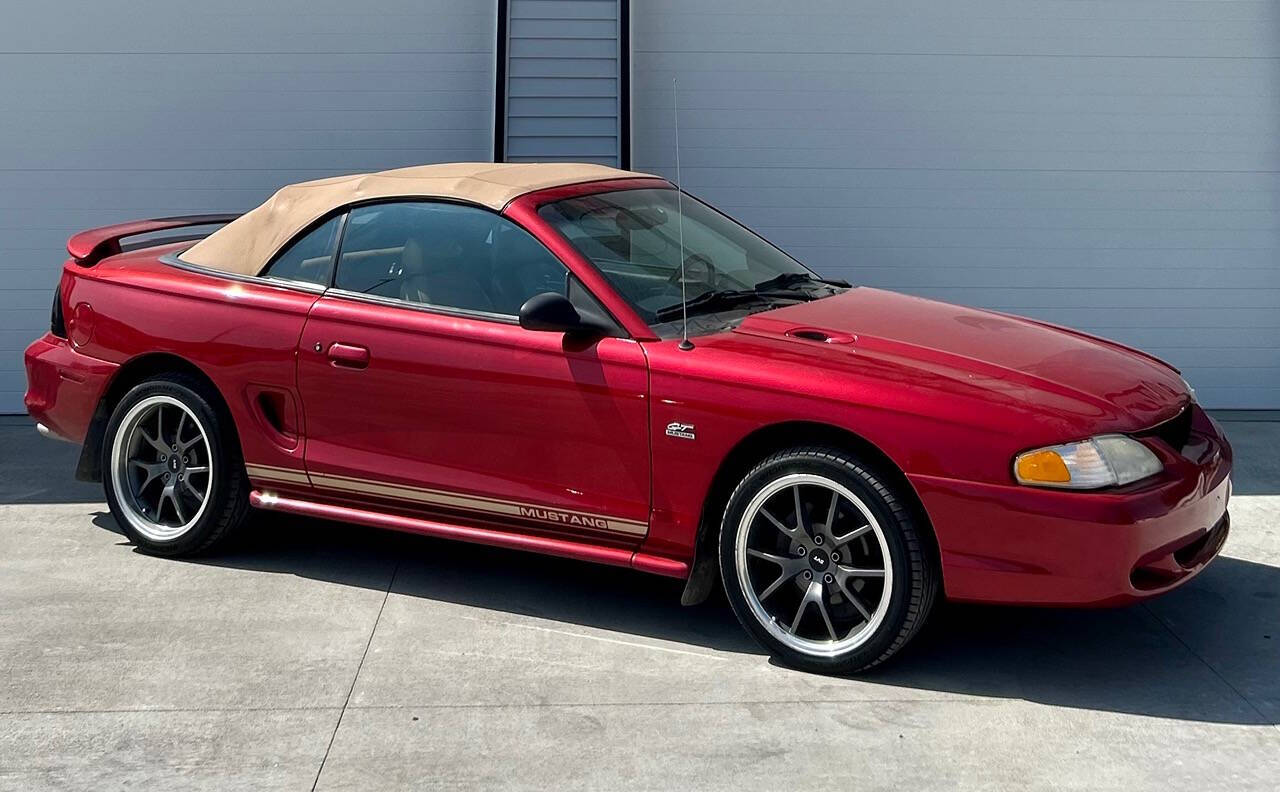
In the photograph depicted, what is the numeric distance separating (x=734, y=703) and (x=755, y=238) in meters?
2.24

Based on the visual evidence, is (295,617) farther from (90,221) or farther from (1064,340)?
(90,221)

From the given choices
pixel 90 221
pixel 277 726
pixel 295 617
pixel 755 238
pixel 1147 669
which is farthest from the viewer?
pixel 90 221

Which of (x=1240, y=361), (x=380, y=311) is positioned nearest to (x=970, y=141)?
(x=1240, y=361)

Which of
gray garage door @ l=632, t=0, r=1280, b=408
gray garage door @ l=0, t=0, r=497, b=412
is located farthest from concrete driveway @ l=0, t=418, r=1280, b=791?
gray garage door @ l=0, t=0, r=497, b=412

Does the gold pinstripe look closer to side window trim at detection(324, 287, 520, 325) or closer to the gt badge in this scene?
the gt badge

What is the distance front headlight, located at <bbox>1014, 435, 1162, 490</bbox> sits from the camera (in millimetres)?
4230

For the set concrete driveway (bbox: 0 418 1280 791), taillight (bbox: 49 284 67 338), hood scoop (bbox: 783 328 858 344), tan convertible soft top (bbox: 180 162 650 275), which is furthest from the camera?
taillight (bbox: 49 284 67 338)

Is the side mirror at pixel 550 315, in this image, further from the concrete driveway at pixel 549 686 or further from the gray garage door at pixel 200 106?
the gray garage door at pixel 200 106

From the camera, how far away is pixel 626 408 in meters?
4.71

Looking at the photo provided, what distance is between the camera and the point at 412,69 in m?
9.09

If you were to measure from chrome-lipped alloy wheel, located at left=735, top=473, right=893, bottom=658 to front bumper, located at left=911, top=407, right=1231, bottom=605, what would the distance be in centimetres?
22

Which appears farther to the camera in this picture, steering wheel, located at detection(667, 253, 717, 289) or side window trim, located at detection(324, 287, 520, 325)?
steering wheel, located at detection(667, 253, 717, 289)

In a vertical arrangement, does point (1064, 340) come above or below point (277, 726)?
above

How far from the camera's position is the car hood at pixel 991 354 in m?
4.46
